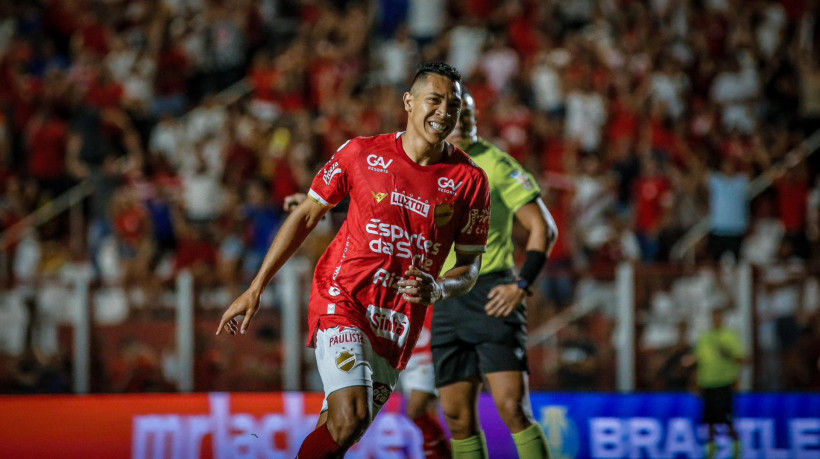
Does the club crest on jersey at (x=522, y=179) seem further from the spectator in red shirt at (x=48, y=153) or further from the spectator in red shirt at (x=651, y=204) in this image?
the spectator in red shirt at (x=48, y=153)

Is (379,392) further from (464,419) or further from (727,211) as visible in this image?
(727,211)

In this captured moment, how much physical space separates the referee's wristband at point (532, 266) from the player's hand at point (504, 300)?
0.10 m

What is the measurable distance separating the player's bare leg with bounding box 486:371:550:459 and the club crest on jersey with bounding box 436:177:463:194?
138 centimetres

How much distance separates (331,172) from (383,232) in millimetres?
380

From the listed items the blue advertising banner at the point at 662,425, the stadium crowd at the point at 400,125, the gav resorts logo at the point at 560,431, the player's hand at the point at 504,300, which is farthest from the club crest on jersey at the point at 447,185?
the stadium crowd at the point at 400,125

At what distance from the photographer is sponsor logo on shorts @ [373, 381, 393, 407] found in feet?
15.4

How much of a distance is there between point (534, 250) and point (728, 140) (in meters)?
7.95

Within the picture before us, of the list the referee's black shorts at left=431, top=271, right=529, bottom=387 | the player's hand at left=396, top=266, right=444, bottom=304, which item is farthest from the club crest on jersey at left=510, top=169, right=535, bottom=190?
the player's hand at left=396, top=266, right=444, bottom=304

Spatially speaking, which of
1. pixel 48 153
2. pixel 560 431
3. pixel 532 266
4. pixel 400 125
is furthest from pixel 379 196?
pixel 48 153

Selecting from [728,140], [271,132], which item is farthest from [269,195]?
[728,140]

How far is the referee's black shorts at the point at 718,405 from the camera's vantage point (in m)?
8.52

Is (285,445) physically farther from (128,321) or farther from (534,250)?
(534,250)

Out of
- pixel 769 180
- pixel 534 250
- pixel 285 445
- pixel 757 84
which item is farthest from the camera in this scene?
pixel 757 84

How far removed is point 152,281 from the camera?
1070cm
